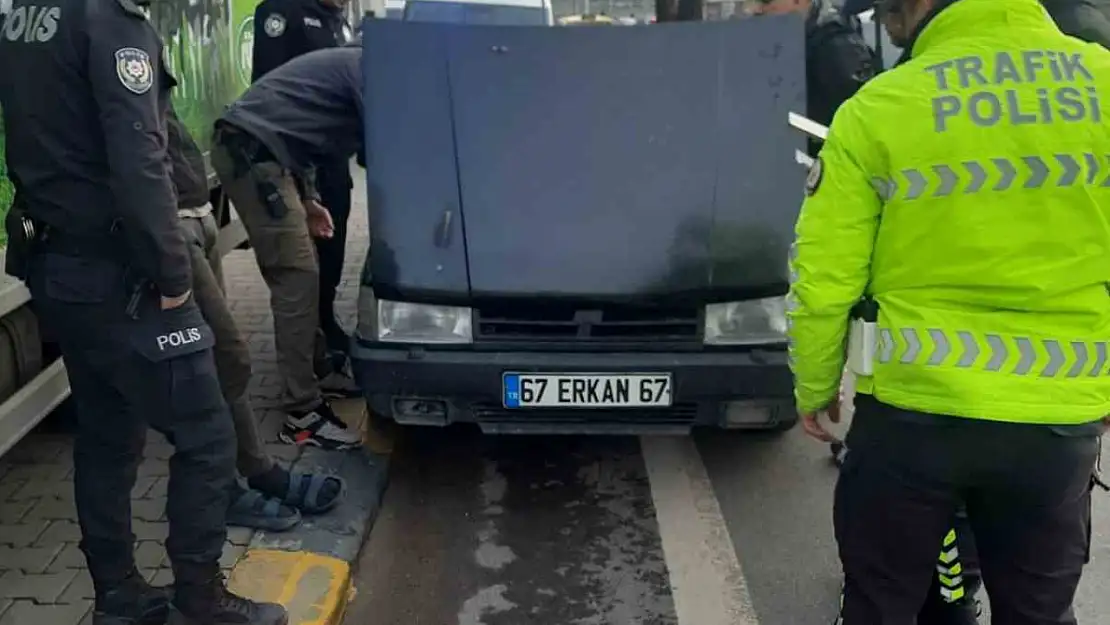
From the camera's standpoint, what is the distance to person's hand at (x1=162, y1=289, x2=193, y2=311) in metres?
2.84

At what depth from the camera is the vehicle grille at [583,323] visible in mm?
3986

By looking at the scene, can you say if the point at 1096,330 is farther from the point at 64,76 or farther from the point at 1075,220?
the point at 64,76

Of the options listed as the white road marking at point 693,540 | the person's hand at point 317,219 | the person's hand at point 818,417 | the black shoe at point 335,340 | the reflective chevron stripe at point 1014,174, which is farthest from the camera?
the black shoe at point 335,340

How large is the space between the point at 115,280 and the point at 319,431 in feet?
6.47

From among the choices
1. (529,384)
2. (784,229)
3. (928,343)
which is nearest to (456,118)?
(529,384)

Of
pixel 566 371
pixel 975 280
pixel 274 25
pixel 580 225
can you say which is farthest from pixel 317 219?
pixel 975 280

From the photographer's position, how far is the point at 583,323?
3.99 metres

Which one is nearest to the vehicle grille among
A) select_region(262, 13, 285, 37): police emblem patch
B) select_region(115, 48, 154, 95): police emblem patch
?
select_region(115, 48, 154, 95): police emblem patch

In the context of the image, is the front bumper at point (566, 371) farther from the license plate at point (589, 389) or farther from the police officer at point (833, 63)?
the police officer at point (833, 63)

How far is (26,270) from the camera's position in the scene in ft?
9.62

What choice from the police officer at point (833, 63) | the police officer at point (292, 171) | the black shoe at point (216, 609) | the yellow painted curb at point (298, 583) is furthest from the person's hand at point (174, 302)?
the police officer at point (833, 63)

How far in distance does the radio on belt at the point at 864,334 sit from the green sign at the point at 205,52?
3.48 metres

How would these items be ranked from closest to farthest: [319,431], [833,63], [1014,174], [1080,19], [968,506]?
[1014,174]
[968,506]
[1080,19]
[833,63]
[319,431]

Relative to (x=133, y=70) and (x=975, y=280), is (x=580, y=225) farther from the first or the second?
(x=975, y=280)
